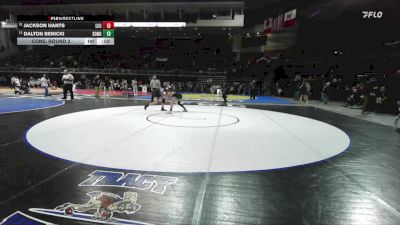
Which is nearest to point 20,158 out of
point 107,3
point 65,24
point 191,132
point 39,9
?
point 191,132

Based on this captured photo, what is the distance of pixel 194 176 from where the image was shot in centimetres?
401

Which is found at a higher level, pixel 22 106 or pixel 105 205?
pixel 22 106

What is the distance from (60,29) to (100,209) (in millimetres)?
13714

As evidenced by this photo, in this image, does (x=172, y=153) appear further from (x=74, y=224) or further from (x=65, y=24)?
(x=65, y=24)

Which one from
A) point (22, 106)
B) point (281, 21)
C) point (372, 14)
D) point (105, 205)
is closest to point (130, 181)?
point (105, 205)

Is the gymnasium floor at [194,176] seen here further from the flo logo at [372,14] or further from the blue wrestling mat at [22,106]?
the flo logo at [372,14]

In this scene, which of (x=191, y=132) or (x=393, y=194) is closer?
(x=393, y=194)

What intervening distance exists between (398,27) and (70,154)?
1550 centimetres

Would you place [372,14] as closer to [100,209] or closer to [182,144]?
[182,144]

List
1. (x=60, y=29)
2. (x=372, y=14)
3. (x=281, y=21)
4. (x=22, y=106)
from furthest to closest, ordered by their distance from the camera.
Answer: (x=281, y=21) → (x=60, y=29) → (x=372, y=14) → (x=22, y=106)

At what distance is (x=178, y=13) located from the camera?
27.1 meters

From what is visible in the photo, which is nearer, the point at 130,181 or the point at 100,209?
the point at 100,209

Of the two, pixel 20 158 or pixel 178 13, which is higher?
pixel 178 13

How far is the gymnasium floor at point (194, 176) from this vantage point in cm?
293
